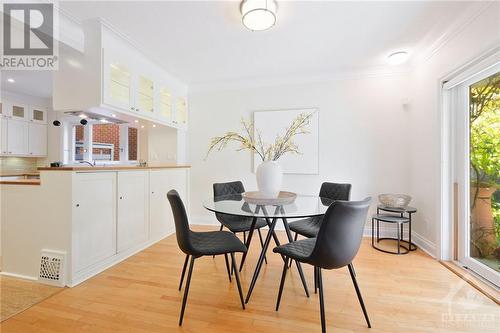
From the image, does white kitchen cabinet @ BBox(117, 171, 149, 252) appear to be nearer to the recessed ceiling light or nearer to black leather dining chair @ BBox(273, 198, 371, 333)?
black leather dining chair @ BBox(273, 198, 371, 333)

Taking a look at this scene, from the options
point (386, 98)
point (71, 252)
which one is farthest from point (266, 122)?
point (71, 252)

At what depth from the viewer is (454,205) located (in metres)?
2.62

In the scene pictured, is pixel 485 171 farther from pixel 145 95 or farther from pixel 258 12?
pixel 145 95

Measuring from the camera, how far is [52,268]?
84.2 inches

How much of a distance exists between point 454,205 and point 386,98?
172 cm

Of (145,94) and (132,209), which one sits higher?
(145,94)

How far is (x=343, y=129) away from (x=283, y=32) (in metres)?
1.78

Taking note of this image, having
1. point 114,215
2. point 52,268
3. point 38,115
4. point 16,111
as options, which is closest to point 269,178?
point 114,215

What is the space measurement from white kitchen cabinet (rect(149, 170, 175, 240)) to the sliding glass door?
371cm

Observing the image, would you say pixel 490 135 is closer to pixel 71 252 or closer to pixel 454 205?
pixel 454 205

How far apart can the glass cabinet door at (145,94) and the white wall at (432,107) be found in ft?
11.9

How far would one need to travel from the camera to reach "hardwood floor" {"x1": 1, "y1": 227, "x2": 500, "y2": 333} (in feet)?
5.27

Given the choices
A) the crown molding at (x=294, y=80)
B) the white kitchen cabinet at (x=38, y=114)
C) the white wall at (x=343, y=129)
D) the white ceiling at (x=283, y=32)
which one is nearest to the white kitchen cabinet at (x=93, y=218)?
the white ceiling at (x=283, y=32)

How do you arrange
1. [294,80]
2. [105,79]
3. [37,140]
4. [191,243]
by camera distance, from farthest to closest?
[37,140]
[294,80]
[105,79]
[191,243]
